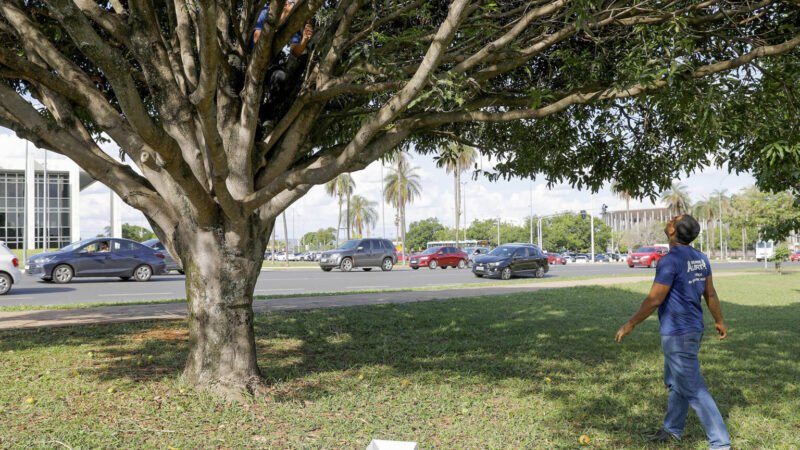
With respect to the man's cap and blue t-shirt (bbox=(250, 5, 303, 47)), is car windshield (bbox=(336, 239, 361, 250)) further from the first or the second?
the man's cap

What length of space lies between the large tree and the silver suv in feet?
75.9

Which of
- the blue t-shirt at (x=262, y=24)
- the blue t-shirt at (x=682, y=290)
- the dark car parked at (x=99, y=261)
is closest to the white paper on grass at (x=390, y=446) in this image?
the blue t-shirt at (x=682, y=290)

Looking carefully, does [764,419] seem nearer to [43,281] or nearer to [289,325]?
[289,325]

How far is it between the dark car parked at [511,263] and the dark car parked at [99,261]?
481 inches

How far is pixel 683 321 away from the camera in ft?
14.7

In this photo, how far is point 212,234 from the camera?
18.9ft

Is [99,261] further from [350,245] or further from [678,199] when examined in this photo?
[678,199]

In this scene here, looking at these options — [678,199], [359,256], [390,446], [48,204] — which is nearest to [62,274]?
[359,256]

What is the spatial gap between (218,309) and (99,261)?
1664 centimetres

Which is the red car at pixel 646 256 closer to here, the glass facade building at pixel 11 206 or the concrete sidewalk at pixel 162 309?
the concrete sidewalk at pixel 162 309

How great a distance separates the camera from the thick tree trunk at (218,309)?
577 cm

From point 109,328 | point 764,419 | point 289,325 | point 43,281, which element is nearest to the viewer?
point 764,419

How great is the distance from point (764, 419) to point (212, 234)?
5032mm

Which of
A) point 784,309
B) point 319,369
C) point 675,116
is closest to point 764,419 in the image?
point 675,116
